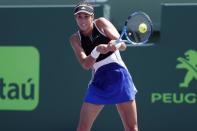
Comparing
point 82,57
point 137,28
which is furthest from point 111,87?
point 137,28

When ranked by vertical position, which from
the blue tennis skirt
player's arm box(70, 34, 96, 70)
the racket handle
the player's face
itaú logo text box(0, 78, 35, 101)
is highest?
the player's face

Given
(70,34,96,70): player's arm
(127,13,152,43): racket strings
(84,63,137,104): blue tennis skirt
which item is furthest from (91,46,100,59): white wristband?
(127,13,152,43): racket strings

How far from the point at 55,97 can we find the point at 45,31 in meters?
0.96

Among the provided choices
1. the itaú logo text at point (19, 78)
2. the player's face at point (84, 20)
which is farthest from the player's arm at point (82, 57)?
the itaú logo text at point (19, 78)

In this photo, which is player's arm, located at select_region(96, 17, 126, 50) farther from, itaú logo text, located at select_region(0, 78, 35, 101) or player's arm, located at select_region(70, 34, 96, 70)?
itaú logo text, located at select_region(0, 78, 35, 101)

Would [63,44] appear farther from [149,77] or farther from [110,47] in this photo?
[110,47]

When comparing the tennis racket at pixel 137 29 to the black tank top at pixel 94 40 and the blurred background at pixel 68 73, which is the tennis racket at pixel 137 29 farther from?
the blurred background at pixel 68 73

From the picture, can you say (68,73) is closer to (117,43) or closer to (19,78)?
(19,78)

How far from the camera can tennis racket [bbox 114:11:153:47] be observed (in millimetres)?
5777

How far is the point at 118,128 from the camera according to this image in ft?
27.2

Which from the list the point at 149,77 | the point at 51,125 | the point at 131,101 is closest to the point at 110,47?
the point at 131,101

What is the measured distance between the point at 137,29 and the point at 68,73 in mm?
2726

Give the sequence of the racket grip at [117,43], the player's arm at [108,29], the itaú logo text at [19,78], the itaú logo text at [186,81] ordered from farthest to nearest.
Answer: the itaú logo text at [19,78], the itaú logo text at [186,81], the player's arm at [108,29], the racket grip at [117,43]

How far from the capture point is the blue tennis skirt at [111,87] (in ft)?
18.8
